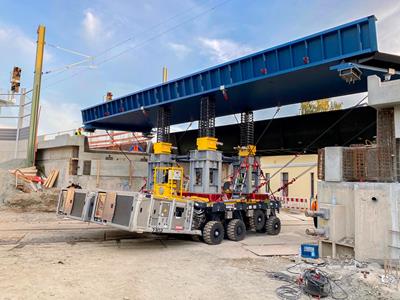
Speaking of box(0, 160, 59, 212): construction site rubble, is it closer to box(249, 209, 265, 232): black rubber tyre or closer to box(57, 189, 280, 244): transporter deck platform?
box(57, 189, 280, 244): transporter deck platform

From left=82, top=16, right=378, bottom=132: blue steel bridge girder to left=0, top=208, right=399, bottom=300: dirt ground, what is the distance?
5813mm

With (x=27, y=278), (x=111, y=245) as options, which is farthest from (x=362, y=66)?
(x=27, y=278)

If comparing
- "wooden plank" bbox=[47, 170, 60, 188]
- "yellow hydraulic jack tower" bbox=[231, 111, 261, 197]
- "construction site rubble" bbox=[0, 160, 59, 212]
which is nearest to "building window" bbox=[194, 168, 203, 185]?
"yellow hydraulic jack tower" bbox=[231, 111, 261, 197]

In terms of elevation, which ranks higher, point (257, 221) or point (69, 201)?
point (69, 201)

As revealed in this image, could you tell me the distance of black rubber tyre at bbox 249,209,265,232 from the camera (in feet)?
46.2

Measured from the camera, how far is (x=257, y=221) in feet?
46.6

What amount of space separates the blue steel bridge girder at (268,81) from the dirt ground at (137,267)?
5.81 metres

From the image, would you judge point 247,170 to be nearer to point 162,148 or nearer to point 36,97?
point 162,148

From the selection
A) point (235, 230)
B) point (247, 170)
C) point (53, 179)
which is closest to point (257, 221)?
point (235, 230)

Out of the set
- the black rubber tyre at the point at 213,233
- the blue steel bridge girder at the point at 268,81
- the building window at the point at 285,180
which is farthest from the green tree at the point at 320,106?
the black rubber tyre at the point at 213,233

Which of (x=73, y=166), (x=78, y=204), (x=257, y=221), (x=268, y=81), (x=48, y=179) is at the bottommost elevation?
(x=257, y=221)

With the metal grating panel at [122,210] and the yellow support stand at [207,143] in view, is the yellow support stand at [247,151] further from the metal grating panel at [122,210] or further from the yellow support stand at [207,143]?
the metal grating panel at [122,210]

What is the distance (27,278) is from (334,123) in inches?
532

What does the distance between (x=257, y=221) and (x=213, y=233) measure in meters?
3.03
